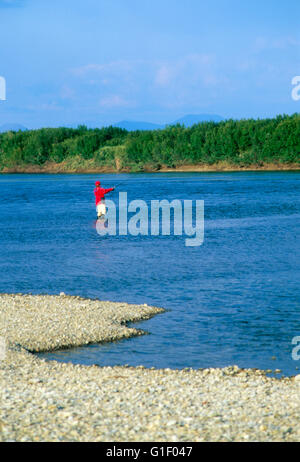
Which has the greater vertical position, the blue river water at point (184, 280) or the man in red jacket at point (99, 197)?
the man in red jacket at point (99, 197)

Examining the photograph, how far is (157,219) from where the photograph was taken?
1529 inches

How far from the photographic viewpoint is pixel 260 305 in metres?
16.9

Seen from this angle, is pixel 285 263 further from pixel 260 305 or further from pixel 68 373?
pixel 68 373

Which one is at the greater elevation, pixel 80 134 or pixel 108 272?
pixel 80 134

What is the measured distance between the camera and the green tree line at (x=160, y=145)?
4355 inches

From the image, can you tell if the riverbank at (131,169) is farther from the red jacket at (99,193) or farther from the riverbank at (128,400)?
Answer: the riverbank at (128,400)

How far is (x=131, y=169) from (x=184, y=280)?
342 ft

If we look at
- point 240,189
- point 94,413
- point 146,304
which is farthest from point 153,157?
point 94,413

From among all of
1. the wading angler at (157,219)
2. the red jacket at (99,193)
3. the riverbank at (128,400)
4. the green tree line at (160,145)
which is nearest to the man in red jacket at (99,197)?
the red jacket at (99,193)

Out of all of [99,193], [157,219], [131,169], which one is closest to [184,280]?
[99,193]

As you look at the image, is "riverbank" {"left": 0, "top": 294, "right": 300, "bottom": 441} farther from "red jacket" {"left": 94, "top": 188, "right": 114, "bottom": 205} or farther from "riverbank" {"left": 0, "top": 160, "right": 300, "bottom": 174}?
"riverbank" {"left": 0, "top": 160, "right": 300, "bottom": 174}

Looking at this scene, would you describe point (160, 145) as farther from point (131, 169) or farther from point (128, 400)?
point (128, 400)

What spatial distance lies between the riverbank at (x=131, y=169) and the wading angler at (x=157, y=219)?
6201 centimetres
